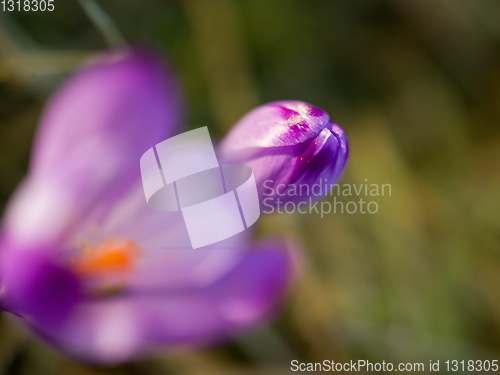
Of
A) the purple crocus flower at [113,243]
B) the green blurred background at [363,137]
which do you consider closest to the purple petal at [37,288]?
the purple crocus flower at [113,243]

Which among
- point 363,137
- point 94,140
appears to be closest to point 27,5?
point 94,140

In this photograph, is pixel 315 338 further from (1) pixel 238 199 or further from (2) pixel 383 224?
(1) pixel 238 199

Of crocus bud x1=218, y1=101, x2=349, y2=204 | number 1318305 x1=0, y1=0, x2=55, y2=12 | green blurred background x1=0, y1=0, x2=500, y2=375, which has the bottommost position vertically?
green blurred background x1=0, y1=0, x2=500, y2=375

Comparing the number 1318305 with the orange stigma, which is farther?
the number 1318305

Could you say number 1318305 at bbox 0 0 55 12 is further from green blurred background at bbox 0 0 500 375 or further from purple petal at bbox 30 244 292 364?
purple petal at bbox 30 244 292 364

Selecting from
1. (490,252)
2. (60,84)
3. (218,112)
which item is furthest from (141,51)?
(490,252)
